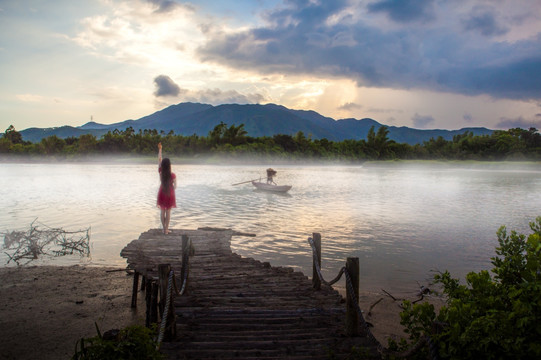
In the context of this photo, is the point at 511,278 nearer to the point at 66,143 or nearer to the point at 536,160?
the point at 536,160

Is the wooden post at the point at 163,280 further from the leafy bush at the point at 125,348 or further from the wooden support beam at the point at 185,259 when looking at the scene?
the leafy bush at the point at 125,348

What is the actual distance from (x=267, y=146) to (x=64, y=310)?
10954cm

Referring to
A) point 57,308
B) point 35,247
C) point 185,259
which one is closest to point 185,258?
point 185,259

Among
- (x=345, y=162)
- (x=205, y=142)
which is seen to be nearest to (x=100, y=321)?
(x=205, y=142)

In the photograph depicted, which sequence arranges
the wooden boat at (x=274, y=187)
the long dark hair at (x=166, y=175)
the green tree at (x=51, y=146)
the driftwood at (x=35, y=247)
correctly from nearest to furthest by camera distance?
the long dark hair at (x=166, y=175), the driftwood at (x=35, y=247), the wooden boat at (x=274, y=187), the green tree at (x=51, y=146)

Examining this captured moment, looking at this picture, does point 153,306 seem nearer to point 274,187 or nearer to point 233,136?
point 274,187

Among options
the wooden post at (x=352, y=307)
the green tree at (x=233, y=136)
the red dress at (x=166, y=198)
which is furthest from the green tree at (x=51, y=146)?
the wooden post at (x=352, y=307)

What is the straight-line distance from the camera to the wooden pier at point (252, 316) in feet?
14.7

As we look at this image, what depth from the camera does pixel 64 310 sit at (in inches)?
293

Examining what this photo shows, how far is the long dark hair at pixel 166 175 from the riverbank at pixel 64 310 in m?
2.64

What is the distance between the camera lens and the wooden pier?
447cm

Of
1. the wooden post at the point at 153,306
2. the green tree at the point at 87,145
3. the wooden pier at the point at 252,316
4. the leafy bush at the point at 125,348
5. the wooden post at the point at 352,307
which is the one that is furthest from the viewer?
the green tree at the point at 87,145

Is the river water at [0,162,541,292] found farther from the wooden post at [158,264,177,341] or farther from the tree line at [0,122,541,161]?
the tree line at [0,122,541,161]

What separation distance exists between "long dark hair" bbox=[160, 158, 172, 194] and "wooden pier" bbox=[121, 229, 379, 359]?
2897 mm
